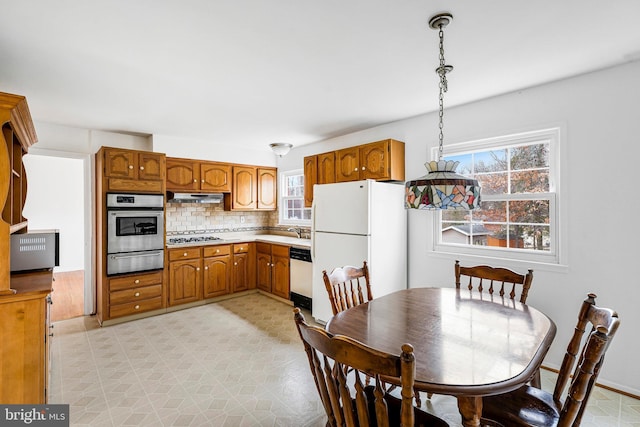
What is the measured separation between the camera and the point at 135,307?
3.83 metres

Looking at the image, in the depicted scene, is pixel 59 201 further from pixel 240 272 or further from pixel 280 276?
pixel 280 276

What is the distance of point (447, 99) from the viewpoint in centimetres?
302

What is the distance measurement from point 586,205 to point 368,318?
205 centimetres

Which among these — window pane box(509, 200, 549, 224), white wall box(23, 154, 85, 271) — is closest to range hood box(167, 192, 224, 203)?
white wall box(23, 154, 85, 271)

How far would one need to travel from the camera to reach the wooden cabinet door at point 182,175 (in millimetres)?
4320

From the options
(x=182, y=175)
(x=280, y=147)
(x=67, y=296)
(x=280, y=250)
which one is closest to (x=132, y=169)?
(x=182, y=175)

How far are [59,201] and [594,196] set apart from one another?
8.46 meters

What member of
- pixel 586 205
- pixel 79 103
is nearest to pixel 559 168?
pixel 586 205

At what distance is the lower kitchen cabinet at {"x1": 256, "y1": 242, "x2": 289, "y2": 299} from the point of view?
4402 millimetres

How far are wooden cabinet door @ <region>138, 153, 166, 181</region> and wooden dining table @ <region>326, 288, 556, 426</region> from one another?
3278mm

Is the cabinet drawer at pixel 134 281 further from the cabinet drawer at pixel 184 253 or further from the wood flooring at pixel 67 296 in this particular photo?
the wood flooring at pixel 67 296

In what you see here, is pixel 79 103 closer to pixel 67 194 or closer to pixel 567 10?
pixel 567 10

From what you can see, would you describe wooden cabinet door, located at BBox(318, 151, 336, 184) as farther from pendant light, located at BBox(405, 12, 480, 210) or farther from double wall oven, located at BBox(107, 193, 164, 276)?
pendant light, located at BBox(405, 12, 480, 210)

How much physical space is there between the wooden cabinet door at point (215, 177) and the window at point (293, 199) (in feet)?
3.29
